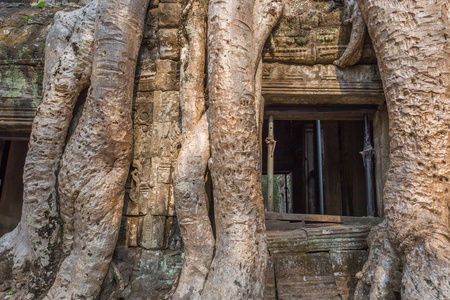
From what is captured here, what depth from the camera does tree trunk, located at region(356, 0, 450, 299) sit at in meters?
1.79

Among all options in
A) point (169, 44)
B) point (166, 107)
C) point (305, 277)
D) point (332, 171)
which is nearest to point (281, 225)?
point (305, 277)

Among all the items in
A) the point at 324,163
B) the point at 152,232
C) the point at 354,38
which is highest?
the point at 354,38

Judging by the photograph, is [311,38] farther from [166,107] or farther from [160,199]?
[160,199]

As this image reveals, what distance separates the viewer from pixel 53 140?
2.46m

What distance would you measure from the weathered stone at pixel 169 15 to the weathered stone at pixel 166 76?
11.8 inches

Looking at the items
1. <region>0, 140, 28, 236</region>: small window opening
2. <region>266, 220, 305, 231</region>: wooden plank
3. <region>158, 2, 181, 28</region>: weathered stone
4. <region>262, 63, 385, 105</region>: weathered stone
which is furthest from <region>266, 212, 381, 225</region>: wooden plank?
<region>0, 140, 28, 236</region>: small window opening

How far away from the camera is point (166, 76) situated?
2.65 metres

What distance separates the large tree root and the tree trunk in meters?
1.72

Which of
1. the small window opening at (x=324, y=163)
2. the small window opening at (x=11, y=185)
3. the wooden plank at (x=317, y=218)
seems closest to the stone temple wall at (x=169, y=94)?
the wooden plank at (x=317, y=218)

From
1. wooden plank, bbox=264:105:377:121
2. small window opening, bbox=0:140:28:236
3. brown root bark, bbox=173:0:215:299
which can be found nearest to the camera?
brown root bark, bbox=173:0:215:299

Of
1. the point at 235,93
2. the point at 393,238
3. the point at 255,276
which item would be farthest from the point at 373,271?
the point at 235,93

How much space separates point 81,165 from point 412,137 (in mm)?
2114

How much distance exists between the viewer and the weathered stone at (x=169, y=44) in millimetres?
2670

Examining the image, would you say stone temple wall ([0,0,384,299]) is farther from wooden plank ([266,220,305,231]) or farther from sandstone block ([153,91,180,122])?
wooden plank ([266,220,305,231])
